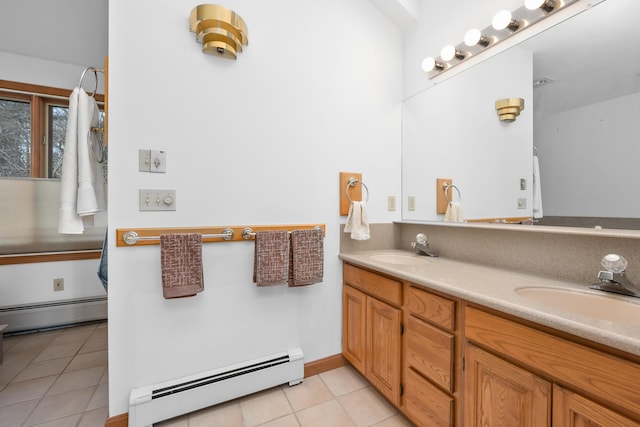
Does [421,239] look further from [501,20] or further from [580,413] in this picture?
[501,20]

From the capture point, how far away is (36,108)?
2418mm

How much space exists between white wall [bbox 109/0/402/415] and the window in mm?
1800

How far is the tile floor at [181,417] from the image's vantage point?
1.38 m

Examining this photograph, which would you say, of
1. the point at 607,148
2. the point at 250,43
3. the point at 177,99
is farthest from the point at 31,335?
the point at 607,148

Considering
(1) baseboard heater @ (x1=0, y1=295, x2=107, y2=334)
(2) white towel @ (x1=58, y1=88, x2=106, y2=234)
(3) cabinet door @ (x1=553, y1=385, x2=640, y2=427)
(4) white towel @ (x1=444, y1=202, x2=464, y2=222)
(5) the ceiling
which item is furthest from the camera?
(1) baseboard heater @ (x1=0, y1=295, x2=107, y2=334)

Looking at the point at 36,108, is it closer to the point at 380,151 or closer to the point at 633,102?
the point at 380,151

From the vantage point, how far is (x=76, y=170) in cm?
140

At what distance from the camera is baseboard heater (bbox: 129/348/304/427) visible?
4.26 ft

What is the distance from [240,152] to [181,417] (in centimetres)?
144

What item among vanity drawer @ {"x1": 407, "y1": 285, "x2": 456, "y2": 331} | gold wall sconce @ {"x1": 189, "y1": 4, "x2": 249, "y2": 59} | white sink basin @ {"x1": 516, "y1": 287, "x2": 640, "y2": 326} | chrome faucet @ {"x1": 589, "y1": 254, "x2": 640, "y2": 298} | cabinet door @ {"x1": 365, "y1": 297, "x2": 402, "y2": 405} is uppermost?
gold wall sconce @ {"x1": 189, "y1": 4, "x2": 249, "y2": 59}

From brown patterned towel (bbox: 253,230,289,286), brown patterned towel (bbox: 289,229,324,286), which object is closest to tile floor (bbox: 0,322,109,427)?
brown patterned towel (bbox: 253,230,289,286)

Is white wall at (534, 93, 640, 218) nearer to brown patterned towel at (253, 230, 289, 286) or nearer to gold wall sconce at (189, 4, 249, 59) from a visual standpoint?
brown patterned towel at (253, 230, 289, 286)

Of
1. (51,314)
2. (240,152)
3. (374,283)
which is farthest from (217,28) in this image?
(51,314)

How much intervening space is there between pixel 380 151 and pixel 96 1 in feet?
7.16
